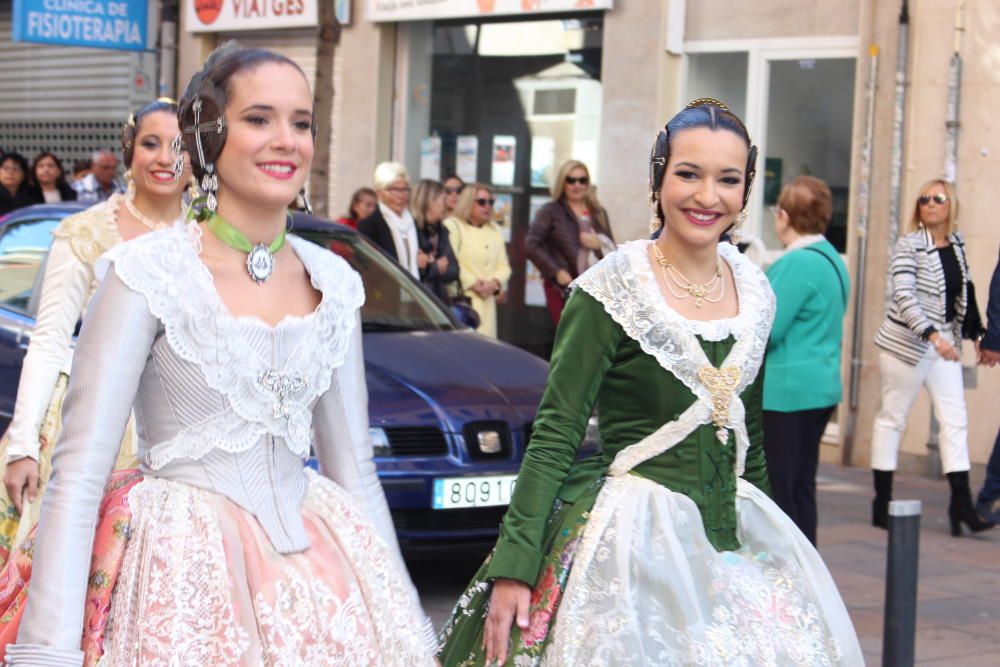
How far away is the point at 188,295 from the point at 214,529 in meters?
0.41

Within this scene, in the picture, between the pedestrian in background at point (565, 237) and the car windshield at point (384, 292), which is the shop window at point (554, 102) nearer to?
the pedestrian in background at point (565, 237)

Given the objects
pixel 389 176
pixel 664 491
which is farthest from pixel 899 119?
pixel 664 491

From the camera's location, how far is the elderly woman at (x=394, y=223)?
11.4m

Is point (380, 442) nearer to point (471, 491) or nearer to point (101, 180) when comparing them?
point (471, 491)

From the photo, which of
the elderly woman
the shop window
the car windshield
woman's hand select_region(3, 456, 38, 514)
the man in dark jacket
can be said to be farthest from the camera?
the shop window

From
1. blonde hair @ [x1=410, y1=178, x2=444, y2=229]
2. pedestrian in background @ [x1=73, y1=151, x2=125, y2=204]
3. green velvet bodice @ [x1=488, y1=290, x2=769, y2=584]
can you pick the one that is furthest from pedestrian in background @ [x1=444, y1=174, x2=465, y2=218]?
green velvet bodice @ [x1=488, y1=290, x2=769, y2=584]

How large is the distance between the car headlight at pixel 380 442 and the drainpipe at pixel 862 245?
596cm

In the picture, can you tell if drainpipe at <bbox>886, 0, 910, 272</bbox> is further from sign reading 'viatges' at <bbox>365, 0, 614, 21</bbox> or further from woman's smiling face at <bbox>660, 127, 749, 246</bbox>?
woman's smiling face at <bbox>660, 127, 749, 246</bbox>

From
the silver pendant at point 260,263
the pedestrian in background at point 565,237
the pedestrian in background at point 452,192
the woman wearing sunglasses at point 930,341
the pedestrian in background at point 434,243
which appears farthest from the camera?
the pedestrian in background at point 452,192

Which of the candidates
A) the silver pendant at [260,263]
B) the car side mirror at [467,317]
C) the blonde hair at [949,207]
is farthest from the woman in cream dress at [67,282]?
the blonde hair at [949,207]

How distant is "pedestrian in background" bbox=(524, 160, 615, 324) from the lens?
11.8 meters

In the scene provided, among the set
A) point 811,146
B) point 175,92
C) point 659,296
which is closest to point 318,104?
point 811,146

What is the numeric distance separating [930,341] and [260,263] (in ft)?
22.0
